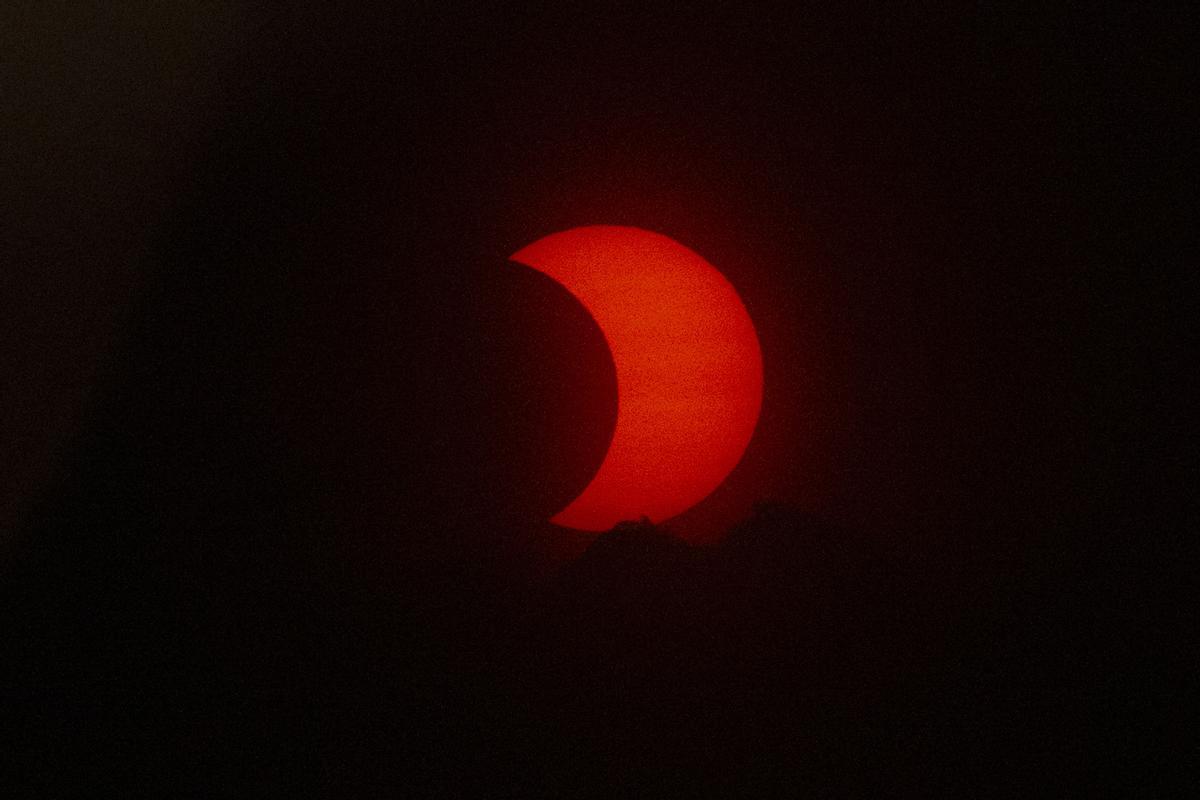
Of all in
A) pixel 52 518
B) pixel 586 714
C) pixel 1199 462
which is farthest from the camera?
pixel 1199 462

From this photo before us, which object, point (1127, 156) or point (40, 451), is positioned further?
point (1127, 156)

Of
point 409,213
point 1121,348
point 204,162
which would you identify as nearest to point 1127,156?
point 1121,348

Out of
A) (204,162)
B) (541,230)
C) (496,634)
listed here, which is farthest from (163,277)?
(496,634)

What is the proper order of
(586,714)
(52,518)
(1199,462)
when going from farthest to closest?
(1199,462)
(52,518)
(586,714)

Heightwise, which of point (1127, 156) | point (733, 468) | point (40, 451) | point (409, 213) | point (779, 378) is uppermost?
point (1127, 156)

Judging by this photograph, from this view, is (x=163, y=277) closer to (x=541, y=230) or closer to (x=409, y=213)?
(x=409, y=213)

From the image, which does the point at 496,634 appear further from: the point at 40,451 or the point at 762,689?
the point at 40,451

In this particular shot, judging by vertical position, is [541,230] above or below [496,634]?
above
